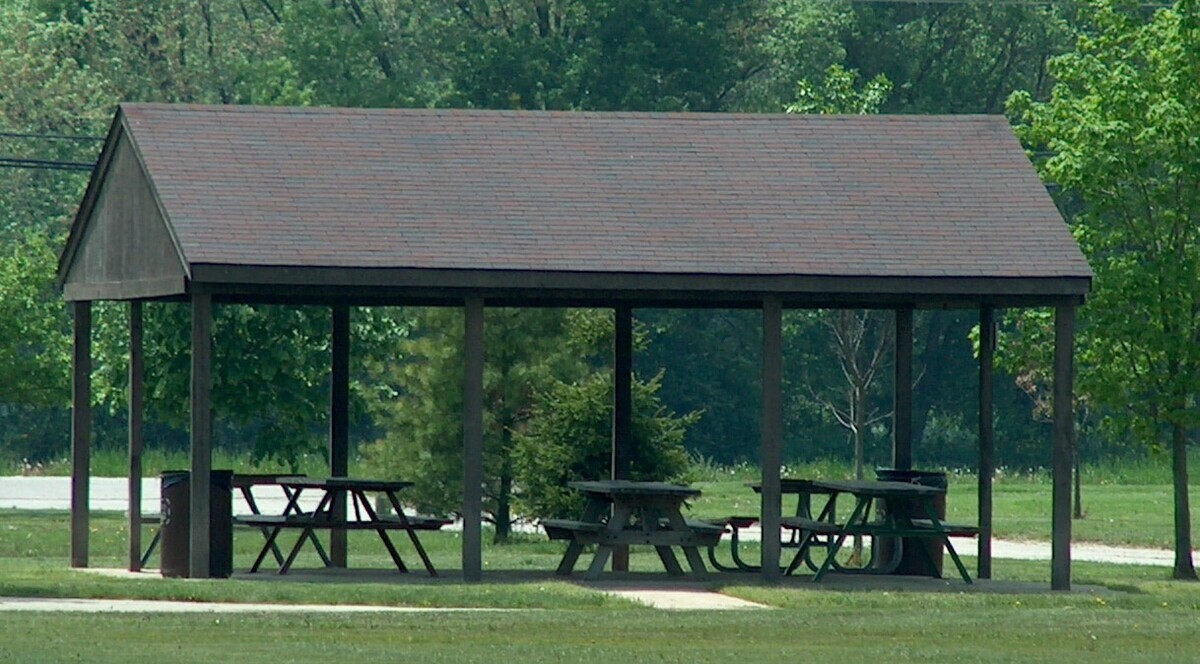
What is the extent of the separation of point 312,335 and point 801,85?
7869 millimetres

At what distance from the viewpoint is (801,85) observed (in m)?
35.0

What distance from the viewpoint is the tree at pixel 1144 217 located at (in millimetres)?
23891

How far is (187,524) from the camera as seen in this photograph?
21797mm

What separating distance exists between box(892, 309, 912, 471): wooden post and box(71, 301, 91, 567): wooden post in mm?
8114

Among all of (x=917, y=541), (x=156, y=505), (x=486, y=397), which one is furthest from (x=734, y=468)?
(x=917, y=541)

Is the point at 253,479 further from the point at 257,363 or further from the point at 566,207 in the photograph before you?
the point at 257,363

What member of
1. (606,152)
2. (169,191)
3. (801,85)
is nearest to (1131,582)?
(606,152)

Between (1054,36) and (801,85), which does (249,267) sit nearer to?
(801,85)

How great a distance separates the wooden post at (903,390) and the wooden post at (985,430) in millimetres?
794

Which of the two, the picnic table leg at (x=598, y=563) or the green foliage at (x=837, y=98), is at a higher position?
the green foliage at (x=837, y=98)

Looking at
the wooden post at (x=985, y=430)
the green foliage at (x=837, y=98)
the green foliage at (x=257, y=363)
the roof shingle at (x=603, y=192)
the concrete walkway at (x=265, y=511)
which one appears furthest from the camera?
the green foliage at (x=837, y=98)

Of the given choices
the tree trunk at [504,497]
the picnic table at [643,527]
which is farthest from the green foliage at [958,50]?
the picnic table at [643,527]

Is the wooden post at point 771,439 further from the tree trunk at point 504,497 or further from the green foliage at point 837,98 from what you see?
the green foliage at point 837,98

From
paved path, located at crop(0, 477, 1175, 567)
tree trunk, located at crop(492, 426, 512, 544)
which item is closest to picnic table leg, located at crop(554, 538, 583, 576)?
paved path, located at crop(0, 477, 1175, 567)
